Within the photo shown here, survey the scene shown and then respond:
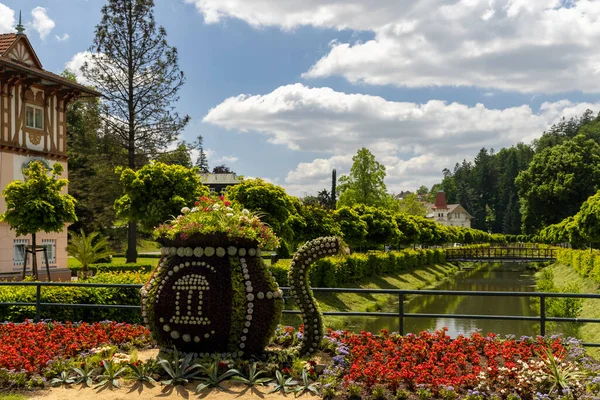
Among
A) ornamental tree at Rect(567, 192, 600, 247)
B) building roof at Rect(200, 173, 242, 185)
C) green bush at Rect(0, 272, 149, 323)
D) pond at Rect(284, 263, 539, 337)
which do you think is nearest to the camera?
green bush at Rect(0, 272, 149, 323)

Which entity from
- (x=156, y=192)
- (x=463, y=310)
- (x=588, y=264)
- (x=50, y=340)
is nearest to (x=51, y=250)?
(x=156, y=192)

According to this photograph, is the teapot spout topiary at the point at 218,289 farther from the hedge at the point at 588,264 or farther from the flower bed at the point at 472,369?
the hedge at the point at 588,264

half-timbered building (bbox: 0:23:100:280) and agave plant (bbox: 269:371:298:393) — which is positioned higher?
half-timbered building (bbox: 0:23:100:280)

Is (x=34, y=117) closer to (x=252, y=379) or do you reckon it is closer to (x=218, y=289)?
(x=218, y=289)

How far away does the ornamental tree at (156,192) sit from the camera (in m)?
25.5

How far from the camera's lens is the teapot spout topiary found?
765 cm

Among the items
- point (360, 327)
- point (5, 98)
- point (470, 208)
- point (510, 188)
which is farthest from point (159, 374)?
point (470, 208)

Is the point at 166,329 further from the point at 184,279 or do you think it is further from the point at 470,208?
the point at 470,208

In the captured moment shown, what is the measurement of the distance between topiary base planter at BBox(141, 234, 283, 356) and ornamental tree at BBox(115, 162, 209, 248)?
17610 mm

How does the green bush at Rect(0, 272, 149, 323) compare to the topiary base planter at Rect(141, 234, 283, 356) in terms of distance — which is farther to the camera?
the green bush at Rect(0, 272, 149, 323)

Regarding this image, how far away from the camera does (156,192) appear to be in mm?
25797

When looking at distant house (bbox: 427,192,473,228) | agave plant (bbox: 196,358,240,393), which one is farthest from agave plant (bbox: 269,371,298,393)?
distant house (bbox: 427,192,473,228)

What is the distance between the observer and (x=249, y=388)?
703 cm

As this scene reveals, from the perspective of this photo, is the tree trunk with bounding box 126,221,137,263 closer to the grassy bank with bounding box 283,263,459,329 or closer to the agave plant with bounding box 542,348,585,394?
the grassy bank with bounding box 283,263,459,329
